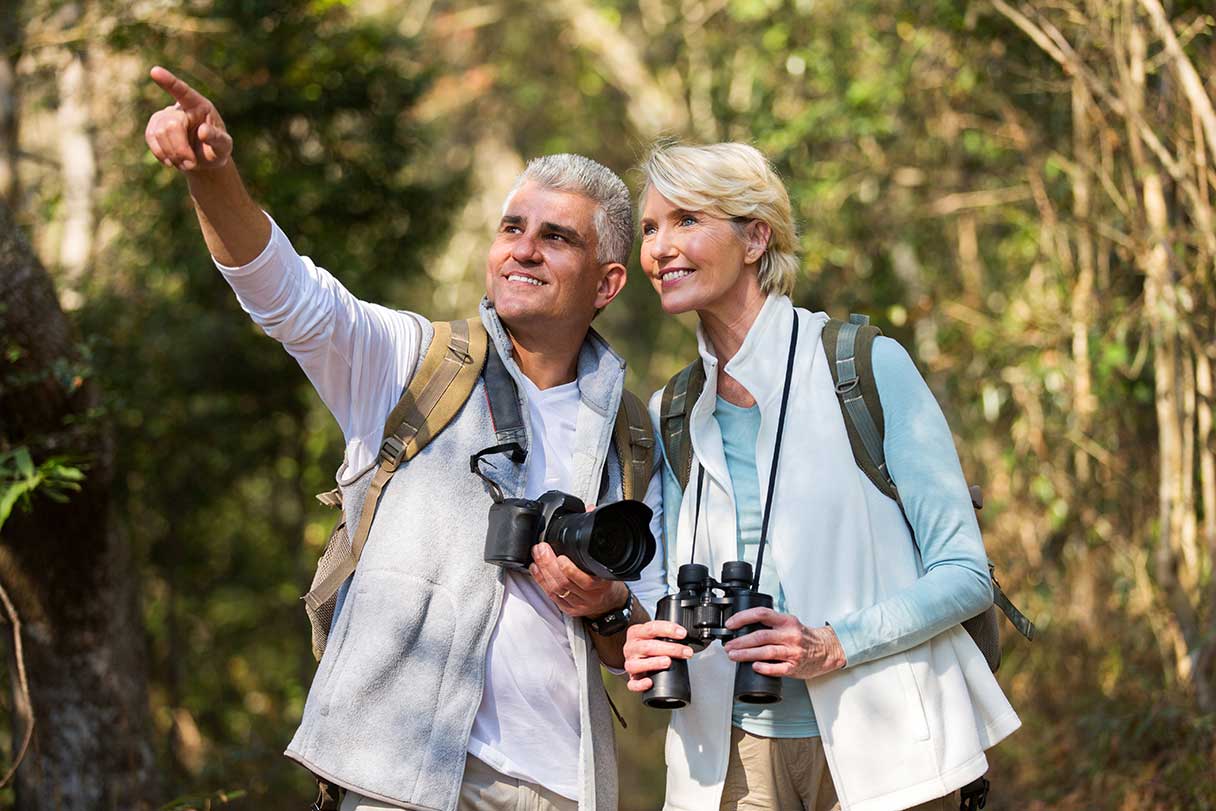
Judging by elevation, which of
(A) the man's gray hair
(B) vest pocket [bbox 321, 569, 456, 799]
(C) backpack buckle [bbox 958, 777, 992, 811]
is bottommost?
(C) backpack buckle [bbox 958, 777, 992, 811]

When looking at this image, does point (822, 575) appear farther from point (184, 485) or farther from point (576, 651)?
point (184, 485)

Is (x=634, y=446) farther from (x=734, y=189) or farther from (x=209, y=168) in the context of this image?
(x=209, y=168)

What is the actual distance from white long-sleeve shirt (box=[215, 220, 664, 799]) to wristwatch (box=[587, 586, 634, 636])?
78 mm

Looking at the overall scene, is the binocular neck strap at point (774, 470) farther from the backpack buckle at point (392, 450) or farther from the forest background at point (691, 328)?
the forest background at point (691, 328)

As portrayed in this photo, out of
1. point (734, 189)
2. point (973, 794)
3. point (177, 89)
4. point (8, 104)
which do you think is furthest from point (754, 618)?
point (8, 104)

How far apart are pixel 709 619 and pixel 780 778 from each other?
1.27ft

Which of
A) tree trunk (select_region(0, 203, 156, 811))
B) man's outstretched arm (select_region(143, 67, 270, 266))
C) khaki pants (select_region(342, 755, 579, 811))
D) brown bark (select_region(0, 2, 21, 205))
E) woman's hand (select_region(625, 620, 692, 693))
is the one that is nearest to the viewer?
man's outstretched arm (select_region(143, 67, 270, 266))

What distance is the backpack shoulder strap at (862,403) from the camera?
2.75m

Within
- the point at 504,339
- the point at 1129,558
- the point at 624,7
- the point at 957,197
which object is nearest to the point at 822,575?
the point at 504,339

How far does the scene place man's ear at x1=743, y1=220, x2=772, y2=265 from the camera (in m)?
3.03

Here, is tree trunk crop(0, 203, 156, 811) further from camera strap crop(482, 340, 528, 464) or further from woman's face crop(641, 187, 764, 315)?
woman's face crop(641, 187, 764, 315)

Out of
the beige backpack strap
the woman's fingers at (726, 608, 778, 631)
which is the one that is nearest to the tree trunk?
the beige backpack strap

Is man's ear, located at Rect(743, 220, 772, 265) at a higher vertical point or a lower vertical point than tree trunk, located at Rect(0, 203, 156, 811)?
higher

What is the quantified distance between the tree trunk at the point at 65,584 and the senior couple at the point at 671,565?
79.4 inches
